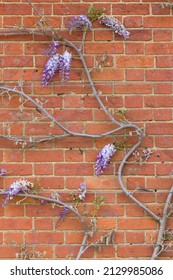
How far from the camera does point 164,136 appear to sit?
2902 mm

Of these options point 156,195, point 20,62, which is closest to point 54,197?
point 156,195

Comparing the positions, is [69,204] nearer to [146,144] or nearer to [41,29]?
[146,144]

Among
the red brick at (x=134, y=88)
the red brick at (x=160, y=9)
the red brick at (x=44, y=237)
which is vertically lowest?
the red brick at (x=44, y=237)

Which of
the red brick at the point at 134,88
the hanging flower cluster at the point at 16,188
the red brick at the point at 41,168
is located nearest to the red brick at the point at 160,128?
the red brick at the point at 134,88

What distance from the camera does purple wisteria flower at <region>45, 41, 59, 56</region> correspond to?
292cm

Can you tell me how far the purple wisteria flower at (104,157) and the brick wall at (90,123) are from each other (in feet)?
0.12

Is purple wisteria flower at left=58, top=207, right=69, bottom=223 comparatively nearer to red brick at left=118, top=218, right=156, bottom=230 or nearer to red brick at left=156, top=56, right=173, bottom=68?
red brick at left=118, top=218, right=156, bottom=230

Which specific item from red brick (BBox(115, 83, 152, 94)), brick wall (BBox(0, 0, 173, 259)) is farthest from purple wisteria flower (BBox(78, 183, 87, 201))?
red brick (BBox(115, 83, 152, 94))

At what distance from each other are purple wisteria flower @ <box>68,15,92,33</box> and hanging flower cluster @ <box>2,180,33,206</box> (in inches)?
34.1

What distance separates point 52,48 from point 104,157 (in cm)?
66

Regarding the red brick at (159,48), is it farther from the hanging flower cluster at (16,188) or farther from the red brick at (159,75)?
the hanging flower cluster at (16,188)

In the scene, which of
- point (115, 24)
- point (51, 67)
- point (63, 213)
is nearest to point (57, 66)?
point (51, 67)

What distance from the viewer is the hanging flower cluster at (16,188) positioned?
2.86 metres

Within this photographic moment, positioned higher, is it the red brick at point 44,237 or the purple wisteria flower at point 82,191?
the purple wisteria flower at point 82,191
